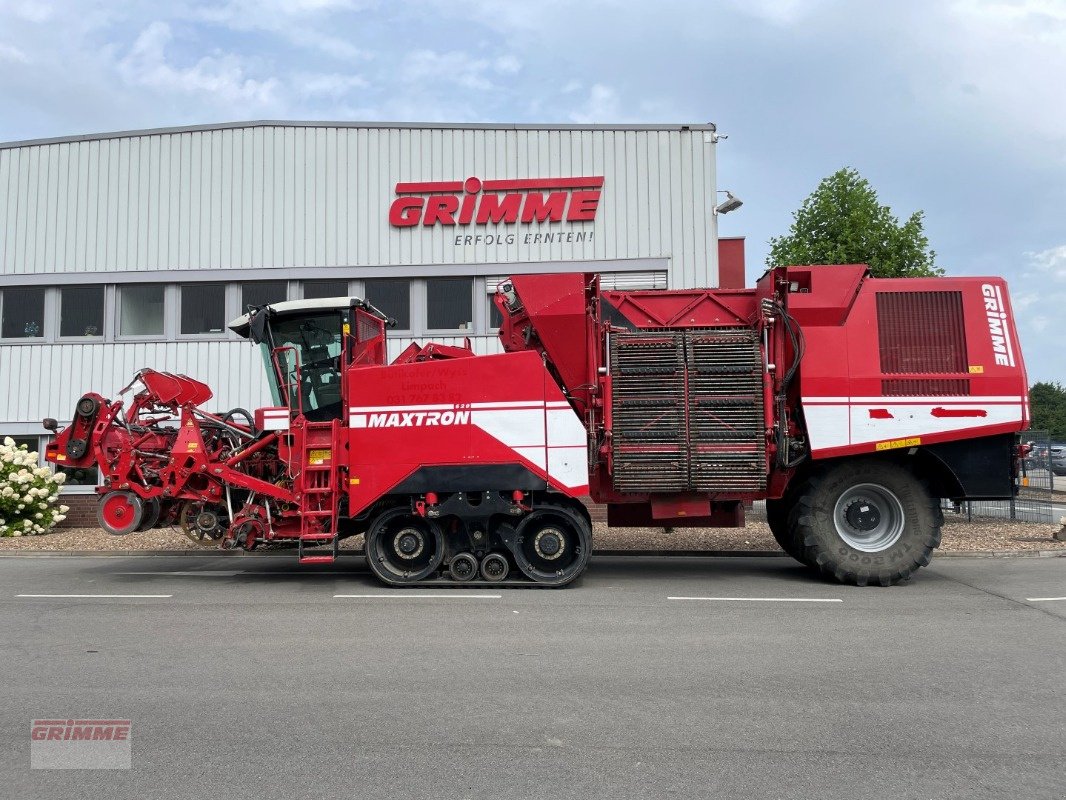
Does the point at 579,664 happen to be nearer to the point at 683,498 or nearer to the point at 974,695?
the point at 974,695

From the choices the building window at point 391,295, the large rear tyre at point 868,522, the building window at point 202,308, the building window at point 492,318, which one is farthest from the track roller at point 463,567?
the building window at point 202,308

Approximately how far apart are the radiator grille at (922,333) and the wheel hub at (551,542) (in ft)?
12.8

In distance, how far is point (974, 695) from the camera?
4926mm

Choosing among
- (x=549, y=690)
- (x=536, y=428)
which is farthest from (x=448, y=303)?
(x=549, y=690)

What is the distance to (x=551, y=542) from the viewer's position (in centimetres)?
873

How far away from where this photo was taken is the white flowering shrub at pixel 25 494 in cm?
1391

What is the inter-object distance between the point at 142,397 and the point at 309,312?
2.31 meters

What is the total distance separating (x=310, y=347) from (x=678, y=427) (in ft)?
14.3

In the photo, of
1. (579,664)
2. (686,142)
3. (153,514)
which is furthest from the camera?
(686,142)

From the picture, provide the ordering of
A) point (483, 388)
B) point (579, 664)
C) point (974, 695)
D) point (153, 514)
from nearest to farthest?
point (974, 695) < point (579, 664) < point (483, 388) < point (153, 514)

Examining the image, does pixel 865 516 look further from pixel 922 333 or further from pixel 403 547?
pixel 403 547

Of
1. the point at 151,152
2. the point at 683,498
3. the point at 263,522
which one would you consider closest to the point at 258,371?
the point at 151,152

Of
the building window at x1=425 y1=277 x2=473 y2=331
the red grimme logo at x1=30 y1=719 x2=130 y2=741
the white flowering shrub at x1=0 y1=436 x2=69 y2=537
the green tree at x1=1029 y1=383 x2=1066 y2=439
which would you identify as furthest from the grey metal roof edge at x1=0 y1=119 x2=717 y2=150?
the green tree at x1=1029 y1=383 x2=1066 y2=439

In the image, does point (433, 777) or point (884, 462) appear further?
point (884, 462)
